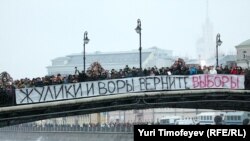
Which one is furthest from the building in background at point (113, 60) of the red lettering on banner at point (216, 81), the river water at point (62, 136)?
the red lettering on banner at point (216, 81)

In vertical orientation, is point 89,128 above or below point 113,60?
below

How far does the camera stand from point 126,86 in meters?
39.1

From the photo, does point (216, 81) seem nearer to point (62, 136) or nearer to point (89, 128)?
point (89, 128)

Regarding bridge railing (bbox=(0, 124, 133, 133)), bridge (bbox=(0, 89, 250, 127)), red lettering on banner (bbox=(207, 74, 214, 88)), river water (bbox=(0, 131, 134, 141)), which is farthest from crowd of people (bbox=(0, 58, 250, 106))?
bridge railing (bbox=(0, 124, 133, 133))

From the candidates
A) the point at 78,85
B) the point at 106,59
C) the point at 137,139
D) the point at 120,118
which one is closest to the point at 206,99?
the point at 78,85

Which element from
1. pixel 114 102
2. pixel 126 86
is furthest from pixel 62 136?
pixel 126 86

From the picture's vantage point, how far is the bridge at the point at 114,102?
36188 mm

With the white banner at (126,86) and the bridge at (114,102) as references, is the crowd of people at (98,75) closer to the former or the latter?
the white banner at (126,86)

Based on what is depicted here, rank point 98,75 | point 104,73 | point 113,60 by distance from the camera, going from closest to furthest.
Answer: point 98,75, point 104,73, point 113,60

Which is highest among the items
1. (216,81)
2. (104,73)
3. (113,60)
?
(113,60)

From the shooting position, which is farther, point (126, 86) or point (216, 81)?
point (216, 81)

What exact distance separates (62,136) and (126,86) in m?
65.3

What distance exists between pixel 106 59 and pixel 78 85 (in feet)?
518

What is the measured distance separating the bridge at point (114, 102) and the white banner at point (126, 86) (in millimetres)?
453
